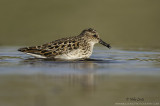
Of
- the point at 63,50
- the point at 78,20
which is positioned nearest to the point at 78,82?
the point at 63,50

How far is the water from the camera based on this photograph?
774 centimetres

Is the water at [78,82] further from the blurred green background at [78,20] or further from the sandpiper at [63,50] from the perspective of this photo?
the blurred green background at [78,20]

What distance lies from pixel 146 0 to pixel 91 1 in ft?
14.5

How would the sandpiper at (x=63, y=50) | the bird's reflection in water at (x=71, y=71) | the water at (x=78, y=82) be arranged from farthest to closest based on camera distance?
the sandpiper at (x=63, y=50) < the bird's reflection in water at (x=71, y=71) < the water at (x=78, y=82)

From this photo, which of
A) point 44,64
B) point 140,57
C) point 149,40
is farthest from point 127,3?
point 44,64

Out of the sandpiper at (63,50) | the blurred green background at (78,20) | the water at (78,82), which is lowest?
the water at (78,82)

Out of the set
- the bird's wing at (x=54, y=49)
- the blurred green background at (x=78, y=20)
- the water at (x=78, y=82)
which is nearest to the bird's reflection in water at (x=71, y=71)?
the water at (x=78, y=82)

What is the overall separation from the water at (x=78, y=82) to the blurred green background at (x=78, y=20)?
28.0 ft

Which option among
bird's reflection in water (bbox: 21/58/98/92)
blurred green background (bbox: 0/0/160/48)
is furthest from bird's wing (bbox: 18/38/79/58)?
blurred green background (bbox: 0/0/160/48)

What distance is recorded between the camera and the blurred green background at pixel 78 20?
2295cm

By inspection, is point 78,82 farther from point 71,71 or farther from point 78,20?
point 78,20

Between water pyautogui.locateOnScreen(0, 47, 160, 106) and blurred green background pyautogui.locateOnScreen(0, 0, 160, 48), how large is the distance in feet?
28.0

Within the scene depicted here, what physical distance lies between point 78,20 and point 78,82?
1688cm

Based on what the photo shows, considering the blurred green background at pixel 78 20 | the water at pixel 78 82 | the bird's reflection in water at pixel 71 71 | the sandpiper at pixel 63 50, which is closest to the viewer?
the water at pixel 78 82
